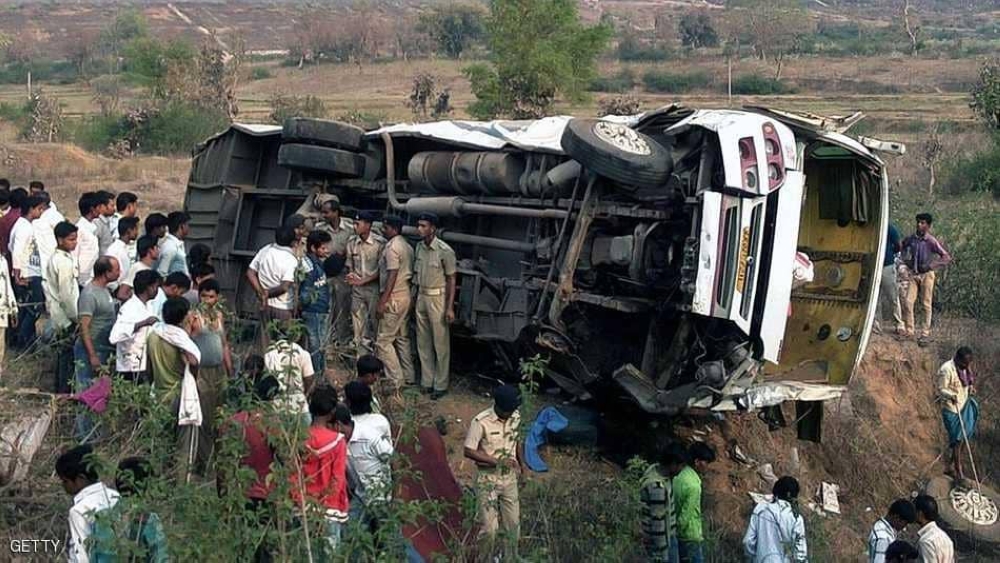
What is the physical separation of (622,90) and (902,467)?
3628 centimetres

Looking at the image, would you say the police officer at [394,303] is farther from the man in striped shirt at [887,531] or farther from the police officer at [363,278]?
the man in striped shirt at [887,531]

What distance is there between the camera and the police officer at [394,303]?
9188 millimetres

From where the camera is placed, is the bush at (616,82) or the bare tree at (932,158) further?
the bush at (616,82)

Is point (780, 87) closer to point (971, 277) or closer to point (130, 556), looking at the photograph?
point (971, 277)

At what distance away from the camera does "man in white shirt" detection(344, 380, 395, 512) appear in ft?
20.0

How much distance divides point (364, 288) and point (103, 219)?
2060 millimetres

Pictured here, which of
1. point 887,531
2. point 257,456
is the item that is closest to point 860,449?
point 887,531

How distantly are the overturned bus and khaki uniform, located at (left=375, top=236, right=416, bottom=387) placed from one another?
0.43 meters

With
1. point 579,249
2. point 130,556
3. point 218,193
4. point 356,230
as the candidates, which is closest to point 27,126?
point 218,193

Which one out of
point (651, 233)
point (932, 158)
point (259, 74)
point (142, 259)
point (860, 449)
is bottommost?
point (259, 74)

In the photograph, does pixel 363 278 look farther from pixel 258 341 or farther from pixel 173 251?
pixel 173 251

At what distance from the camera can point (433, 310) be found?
927cm

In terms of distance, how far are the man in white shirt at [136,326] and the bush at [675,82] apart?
40071 mm

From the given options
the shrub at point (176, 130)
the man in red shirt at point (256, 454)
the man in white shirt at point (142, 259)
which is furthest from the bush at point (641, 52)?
the man in red shirt at point (256, 454)
